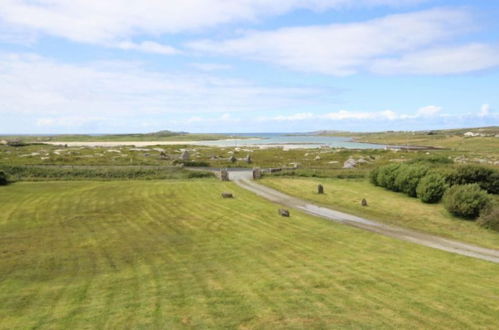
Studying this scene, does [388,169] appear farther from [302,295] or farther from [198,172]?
[302,295]

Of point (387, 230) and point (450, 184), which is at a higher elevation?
point (450, 184)

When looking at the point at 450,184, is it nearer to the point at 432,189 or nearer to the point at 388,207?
the point at 432,189

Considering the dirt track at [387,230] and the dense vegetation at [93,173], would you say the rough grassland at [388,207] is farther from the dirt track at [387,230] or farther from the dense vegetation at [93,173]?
the dense vegetation at [93,173]

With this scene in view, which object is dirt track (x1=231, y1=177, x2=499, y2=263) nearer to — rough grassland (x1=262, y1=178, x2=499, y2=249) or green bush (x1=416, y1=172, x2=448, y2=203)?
rough grassland (x1=262, y1=178, x2=499, y2=249)

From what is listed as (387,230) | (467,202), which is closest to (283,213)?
(387,230)

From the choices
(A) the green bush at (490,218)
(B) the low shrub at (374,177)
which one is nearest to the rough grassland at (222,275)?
(A) the green bush at (490,218)

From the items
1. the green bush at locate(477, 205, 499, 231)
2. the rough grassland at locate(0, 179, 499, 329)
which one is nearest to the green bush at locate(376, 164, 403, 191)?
the green bush at locate(477, 205, 499, 231)

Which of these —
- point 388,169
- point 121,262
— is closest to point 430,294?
point 121,262
